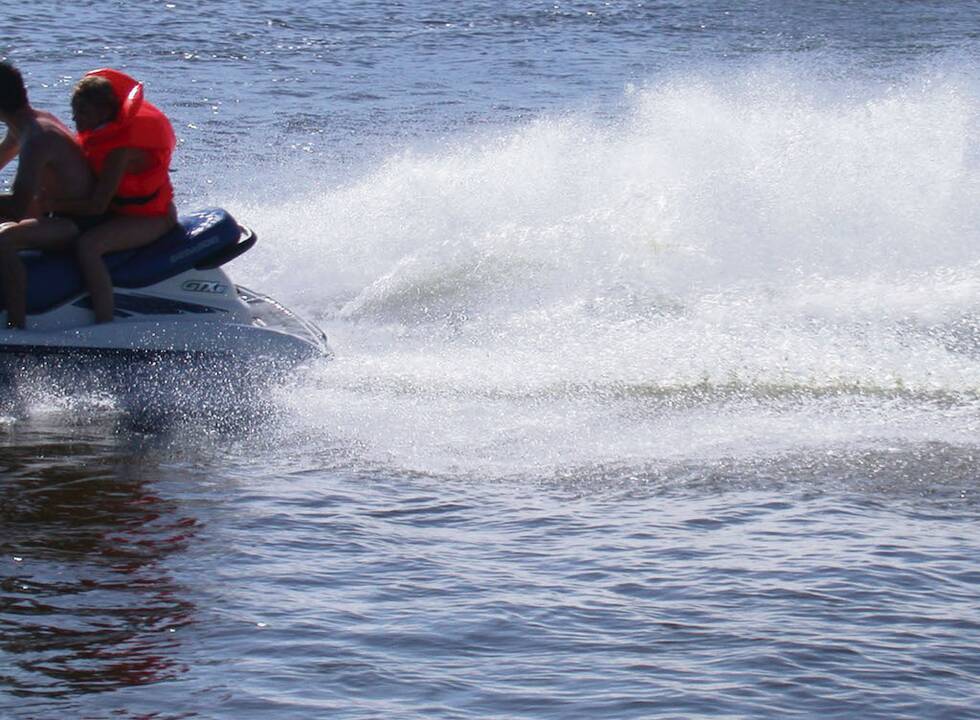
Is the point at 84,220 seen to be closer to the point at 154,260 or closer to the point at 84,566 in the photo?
the point at 154,260

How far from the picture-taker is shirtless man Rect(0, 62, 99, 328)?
21.8 feet

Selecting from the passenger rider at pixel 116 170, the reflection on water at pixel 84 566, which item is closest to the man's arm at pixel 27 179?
the passenger rider at pixel 116 170

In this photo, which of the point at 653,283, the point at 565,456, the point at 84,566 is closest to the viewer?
the point at 84,566

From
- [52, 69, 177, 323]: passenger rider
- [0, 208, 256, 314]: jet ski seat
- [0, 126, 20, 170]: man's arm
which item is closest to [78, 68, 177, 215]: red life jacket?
[52, 69, 177, 323]: passenger rider

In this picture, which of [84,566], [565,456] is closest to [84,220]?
[84,566]

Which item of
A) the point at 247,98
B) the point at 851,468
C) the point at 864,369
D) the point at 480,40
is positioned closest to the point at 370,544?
the point at 851,468

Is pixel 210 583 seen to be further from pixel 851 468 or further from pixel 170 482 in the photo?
pixel 851 468

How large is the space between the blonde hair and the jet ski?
648mm

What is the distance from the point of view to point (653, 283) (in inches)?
381

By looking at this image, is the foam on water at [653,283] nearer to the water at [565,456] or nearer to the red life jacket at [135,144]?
the water at [565,456]

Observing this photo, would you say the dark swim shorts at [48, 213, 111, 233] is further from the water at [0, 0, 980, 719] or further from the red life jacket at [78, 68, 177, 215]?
the water at [0, 0, 980, 719]

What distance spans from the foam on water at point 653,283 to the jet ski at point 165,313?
0.35 meters

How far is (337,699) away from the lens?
4234mm

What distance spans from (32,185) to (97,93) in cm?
46
